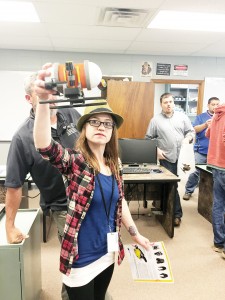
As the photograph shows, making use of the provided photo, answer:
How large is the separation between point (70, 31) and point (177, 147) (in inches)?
82.4

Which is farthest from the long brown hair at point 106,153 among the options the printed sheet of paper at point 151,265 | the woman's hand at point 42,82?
the printed sheet of paper at point 151,265

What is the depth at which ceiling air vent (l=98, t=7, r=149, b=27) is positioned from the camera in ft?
8.91

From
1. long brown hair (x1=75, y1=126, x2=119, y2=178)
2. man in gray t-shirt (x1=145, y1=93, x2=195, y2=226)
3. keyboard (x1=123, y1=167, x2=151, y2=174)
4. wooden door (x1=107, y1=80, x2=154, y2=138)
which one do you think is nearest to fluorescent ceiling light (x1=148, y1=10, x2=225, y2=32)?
wooden door (x1=107, y1=80, x2=154, y2=138)

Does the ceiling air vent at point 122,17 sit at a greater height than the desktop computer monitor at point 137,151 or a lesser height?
greater

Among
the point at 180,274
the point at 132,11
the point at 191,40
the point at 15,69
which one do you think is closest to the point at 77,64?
the point at 180,274

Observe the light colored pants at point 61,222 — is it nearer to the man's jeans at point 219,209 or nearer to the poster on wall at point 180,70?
the man's jeans at point 219,209

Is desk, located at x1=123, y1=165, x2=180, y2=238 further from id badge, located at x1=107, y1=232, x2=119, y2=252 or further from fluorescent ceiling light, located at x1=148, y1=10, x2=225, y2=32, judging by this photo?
fluorescent ceiling light, located at x1=148, y1=10, x2=225, y2=32

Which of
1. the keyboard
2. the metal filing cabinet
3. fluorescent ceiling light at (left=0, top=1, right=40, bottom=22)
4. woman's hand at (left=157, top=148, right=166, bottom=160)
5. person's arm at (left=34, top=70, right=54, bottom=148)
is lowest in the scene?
the metal filing cabinet

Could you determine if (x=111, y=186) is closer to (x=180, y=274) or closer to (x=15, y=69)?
(x=180, y=274)

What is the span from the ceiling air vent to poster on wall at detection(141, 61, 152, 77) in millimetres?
1668

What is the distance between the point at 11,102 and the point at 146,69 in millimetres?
2529

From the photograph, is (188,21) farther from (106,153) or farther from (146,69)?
(106,153)

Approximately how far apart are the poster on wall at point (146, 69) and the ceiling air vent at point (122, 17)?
5.47ft

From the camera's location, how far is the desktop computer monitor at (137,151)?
290 centimetres
